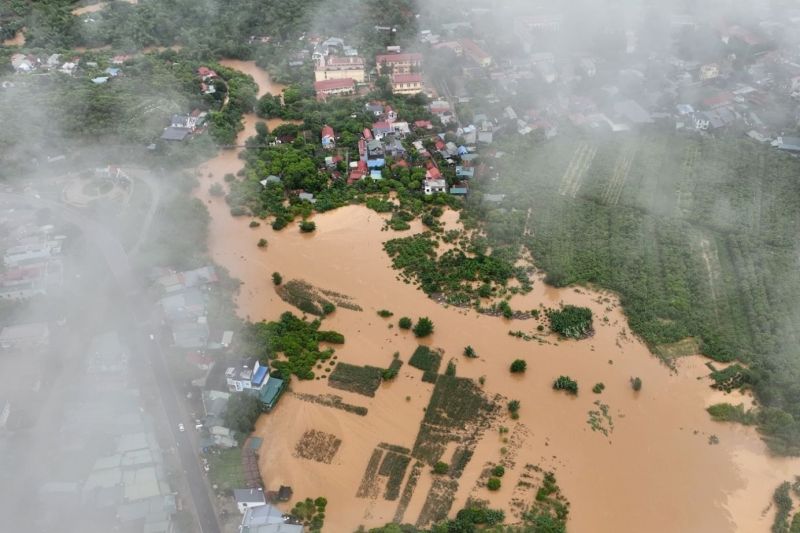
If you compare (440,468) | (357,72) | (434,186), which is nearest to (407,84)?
(357,72)

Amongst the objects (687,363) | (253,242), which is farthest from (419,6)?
(687,363)

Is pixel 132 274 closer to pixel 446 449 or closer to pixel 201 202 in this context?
pixel 201 202

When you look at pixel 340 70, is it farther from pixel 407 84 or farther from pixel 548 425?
pixel 548 425

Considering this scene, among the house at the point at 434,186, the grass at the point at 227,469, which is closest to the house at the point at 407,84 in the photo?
the house at the point at 434,186

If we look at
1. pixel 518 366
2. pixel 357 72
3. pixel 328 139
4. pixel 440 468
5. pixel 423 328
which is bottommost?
pixel 440 468

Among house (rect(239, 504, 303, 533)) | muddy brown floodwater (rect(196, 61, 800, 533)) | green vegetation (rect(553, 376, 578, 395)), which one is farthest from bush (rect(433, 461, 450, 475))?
green vegetation (rect(553, 376, 578, 395))

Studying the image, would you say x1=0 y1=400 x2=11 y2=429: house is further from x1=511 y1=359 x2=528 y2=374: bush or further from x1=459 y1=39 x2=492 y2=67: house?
x1=459 y1=39 x2=492 y2=67: house
